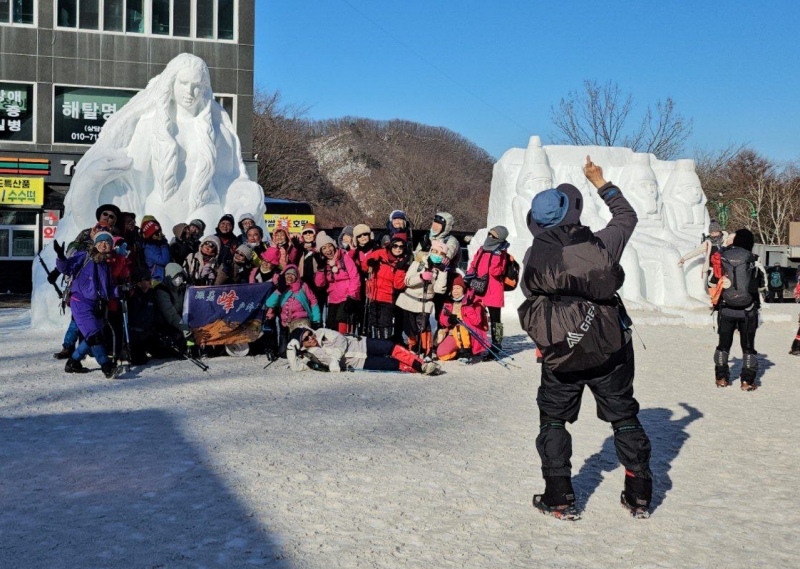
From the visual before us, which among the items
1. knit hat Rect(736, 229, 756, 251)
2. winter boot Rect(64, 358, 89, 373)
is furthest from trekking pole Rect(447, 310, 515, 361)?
winter boot Rect(64, 358, 89, 373)

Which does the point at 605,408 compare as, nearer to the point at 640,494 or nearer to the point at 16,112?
the point at 640,494

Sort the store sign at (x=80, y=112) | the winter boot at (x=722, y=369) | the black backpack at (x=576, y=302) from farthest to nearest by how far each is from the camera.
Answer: the store sign at (x=80, y=112) → the winter boot at (x=722, y=369) → the black backpack at (x=576, y=302)

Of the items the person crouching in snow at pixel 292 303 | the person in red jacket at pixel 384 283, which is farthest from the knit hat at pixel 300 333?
the person in red jacket at pixel 384 283

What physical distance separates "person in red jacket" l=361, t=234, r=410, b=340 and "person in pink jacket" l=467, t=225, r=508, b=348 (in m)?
1.00

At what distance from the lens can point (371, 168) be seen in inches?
3027

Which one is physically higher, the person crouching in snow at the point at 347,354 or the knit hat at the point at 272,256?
the knit hat at the point at 272,256

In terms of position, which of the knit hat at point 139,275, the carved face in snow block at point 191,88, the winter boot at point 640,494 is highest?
the carved face in snow block at point 191,88

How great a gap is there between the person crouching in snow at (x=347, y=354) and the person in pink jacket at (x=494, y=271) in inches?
61.6

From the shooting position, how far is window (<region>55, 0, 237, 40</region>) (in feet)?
80.5

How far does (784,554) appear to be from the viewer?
4.01 meters

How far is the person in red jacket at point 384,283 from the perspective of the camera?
985 cm

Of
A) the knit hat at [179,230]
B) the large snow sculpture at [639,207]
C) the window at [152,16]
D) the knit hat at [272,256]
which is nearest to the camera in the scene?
the knit hat at [272,256]

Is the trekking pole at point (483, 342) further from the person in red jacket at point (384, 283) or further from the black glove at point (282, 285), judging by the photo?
the black glove at point (282, 285)

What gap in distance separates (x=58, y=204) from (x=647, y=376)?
1817cm
